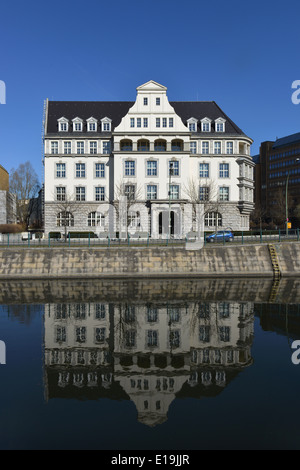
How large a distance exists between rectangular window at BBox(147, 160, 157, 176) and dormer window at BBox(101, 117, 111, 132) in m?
9.00

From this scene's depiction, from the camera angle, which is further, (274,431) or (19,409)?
(19,409)

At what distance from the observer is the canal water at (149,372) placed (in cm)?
973

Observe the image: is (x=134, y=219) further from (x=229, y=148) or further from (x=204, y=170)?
(x=229, y=148)

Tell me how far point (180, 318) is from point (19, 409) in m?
12.7

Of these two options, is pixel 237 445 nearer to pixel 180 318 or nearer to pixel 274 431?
pixel 274 431

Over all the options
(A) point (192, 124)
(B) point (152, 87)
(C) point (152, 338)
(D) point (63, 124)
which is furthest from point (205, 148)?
(C) point (152, 338)

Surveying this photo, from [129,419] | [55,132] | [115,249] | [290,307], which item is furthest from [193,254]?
[55,132]

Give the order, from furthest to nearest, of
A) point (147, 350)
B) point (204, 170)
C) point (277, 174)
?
point (277, 174)
point (204, 170)
point (147, 350)

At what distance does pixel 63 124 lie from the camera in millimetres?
59031

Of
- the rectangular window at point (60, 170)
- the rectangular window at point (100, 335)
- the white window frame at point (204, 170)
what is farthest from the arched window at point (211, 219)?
the rectangular window at point (100, 335)

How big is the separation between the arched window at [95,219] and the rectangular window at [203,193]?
15.5 metres

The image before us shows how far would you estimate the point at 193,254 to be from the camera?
36344mm

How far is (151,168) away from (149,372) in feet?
149
